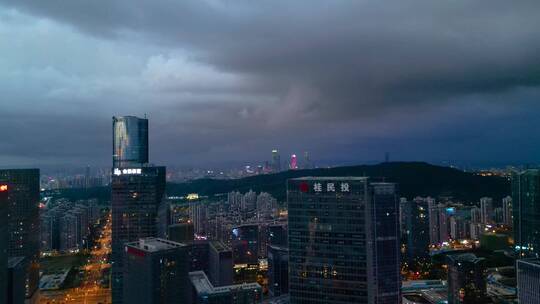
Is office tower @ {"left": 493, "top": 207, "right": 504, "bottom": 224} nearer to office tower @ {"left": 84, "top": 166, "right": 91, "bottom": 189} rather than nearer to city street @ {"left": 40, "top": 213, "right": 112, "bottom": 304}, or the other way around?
city street @ {"left": 40, "top": 213, "right": 112, "bottom": 304}

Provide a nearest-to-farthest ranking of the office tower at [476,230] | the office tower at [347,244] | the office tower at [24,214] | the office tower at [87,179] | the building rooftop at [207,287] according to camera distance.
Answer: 1. the office tower at [347,244]
2. the building rooftop at [207,287]
3. the office tower at [24,214]
4. the office tower at [476,230]
5. the office tower at [87,179]

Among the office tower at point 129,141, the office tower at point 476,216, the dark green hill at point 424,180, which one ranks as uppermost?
the office tower at point 129,141

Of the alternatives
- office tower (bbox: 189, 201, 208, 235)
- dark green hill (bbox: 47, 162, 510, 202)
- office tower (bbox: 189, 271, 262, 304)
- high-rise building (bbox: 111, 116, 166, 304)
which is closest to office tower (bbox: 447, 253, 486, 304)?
office tower (bbox: 189, 271, 262, 304)

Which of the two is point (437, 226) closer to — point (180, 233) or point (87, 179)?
point (180, 233)

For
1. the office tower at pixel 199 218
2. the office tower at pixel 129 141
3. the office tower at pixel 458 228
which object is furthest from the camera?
the office tower at pixel 199 218

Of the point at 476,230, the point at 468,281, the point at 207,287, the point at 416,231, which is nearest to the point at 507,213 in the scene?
the point at 476,230

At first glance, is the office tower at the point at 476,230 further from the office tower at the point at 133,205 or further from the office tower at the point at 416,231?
the office tower at the point at 133,205

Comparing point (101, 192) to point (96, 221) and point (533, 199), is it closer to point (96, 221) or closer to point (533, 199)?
point (96, 221)

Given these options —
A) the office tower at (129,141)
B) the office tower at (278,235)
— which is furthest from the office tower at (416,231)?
the office tower at (129,141)

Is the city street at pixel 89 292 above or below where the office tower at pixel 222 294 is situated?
below
